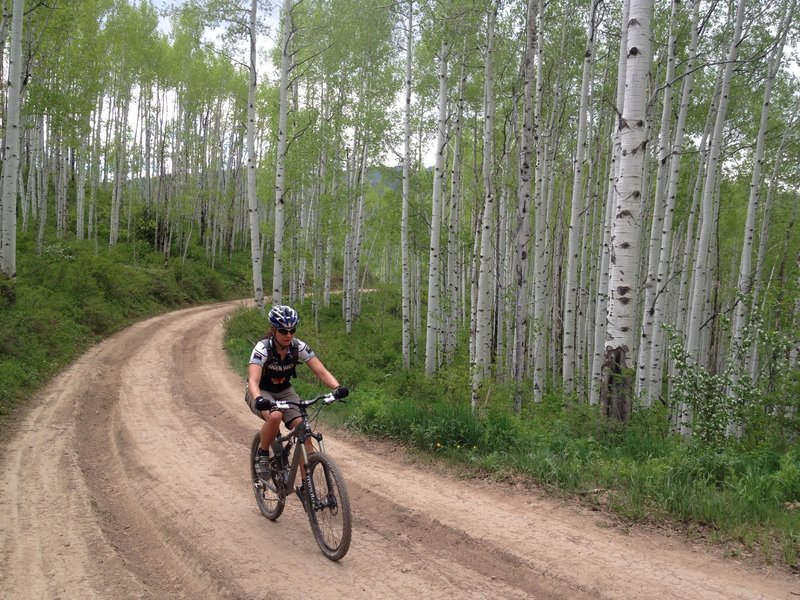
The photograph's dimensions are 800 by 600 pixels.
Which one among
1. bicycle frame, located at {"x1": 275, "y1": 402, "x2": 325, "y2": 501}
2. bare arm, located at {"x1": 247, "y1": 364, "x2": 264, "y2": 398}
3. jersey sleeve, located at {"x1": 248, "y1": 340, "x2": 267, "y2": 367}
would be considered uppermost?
jersey sleeve, located at {"x1": 248, "y1": 340, "x2": 267, "y2": 367}

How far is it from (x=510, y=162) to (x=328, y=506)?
13221 millimetres

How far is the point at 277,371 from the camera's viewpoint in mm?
5031

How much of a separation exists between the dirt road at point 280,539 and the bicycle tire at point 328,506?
0.14m

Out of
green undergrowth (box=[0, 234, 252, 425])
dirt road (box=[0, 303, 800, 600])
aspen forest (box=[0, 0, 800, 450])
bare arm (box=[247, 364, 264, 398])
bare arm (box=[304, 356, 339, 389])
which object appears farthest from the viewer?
green undergrowth (box=[0, 234, 252, 425])

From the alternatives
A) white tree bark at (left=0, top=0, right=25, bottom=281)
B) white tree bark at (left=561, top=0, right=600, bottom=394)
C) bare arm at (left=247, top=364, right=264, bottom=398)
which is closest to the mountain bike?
bare arm at (left=247, top=364, right=264, bottom=398)

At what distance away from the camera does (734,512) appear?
14.8 ft

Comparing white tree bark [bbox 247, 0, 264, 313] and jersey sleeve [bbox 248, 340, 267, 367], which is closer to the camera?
jersey sleeve [bbox 248, 340, 267, 367]

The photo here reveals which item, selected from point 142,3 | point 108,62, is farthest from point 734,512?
point 142,3

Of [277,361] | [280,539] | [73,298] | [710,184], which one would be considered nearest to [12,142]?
[73,298]

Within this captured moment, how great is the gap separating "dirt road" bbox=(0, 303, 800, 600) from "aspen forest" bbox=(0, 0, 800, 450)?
2526mm

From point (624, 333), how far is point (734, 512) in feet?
7.35

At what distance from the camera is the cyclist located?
4.60 m

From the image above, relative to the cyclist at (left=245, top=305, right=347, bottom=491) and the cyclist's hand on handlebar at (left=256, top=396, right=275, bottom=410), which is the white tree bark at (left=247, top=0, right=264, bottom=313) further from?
the cyclist's hand on handlebar at (left=256, top=396, right=275, bottom=410)

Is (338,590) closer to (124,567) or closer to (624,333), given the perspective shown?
(124,567)
